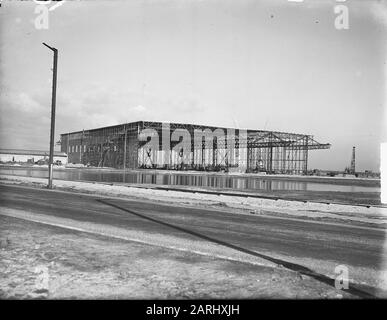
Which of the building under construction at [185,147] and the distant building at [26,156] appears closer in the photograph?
the building under construction at [185,147]

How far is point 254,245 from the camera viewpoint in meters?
7.89

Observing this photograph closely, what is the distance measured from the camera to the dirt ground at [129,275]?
4.76m

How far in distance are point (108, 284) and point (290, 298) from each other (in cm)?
239

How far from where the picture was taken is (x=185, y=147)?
2943 inches

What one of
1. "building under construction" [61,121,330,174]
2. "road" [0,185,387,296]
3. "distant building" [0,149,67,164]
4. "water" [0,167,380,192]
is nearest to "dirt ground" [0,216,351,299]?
"road" [0,185,387,296]

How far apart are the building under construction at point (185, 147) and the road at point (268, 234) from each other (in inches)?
1909

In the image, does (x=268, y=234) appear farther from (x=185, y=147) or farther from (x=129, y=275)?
(x=185, y=147)

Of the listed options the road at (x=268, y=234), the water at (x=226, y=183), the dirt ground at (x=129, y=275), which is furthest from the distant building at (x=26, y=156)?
the dirt ground at (x=129, y=275)

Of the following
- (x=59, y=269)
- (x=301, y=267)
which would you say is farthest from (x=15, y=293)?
(x=301, y=267)

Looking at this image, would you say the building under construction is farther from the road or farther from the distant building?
the road

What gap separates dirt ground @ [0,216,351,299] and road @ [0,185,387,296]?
2.97ft

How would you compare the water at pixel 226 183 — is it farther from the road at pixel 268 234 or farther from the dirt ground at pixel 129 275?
the dirt ground at pixel 129 275

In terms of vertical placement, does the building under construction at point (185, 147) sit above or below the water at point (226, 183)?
above
